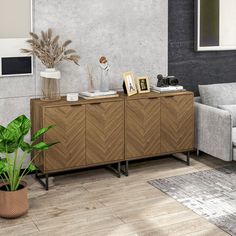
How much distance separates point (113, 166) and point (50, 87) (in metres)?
1.03

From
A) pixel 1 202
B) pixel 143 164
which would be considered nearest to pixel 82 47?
pixel 143 164

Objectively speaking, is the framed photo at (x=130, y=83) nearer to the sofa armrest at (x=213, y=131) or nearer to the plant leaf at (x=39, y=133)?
the sofa armrest at (x=213, y=131)

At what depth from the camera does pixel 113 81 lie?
4.71 meters

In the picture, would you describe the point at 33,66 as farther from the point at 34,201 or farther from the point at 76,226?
the point at 76,226

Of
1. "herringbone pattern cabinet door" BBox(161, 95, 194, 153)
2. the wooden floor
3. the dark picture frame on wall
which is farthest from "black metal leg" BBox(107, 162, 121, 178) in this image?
the dark picture frame on wall

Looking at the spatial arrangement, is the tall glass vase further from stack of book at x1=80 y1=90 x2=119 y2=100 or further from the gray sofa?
the gray sofa

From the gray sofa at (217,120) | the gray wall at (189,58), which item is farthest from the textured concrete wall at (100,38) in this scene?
the gray sofa at (217,120)

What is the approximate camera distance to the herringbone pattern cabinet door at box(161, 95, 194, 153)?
4566 mm

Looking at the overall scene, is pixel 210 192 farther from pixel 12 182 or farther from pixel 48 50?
pixel 48 50

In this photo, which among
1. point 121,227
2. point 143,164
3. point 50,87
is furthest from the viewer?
point 143,164

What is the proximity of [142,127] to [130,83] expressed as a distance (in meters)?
0.41

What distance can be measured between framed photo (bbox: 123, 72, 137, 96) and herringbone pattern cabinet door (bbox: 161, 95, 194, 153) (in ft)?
0.90

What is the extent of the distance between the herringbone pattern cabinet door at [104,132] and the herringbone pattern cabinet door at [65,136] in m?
0.06

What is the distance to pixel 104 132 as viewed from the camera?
4293 millimetres
